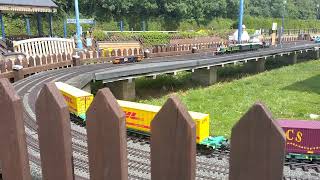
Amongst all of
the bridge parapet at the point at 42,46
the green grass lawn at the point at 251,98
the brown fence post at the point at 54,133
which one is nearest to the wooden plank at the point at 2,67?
the bridge parapet at the point at 42,46

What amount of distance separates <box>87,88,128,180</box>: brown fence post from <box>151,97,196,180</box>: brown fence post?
19 centimetres

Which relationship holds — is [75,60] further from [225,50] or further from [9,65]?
[225,50]

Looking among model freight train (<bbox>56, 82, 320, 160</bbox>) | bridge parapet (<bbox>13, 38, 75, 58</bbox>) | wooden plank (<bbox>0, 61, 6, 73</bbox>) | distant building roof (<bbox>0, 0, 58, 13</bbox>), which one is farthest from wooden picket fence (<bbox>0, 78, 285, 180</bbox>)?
distant building roof (<bbox>0, 0, 58, 13</bbox>)

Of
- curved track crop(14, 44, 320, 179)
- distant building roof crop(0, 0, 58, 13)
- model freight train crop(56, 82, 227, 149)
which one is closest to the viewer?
curved track crop(14, 44, 320, 179)

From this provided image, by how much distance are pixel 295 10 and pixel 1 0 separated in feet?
442

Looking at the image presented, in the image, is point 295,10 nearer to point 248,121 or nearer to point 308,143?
point 308,143

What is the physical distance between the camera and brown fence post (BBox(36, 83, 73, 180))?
2064mm

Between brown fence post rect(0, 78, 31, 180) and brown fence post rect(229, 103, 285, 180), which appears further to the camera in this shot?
brown fence post rect(0, 78, 31, 180)

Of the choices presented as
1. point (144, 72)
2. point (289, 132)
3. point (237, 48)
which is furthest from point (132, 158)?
point (237, 48)

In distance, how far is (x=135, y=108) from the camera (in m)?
11.8

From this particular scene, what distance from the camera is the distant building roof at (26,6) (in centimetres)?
2778

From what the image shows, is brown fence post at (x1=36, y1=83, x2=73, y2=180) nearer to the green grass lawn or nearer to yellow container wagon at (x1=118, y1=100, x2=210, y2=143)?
yellow container wagon at (x1=118, y1=100, x2=210, y2=143)

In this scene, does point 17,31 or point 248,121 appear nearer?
point 248,121

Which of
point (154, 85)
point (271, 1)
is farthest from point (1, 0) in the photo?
point (271, 1)
